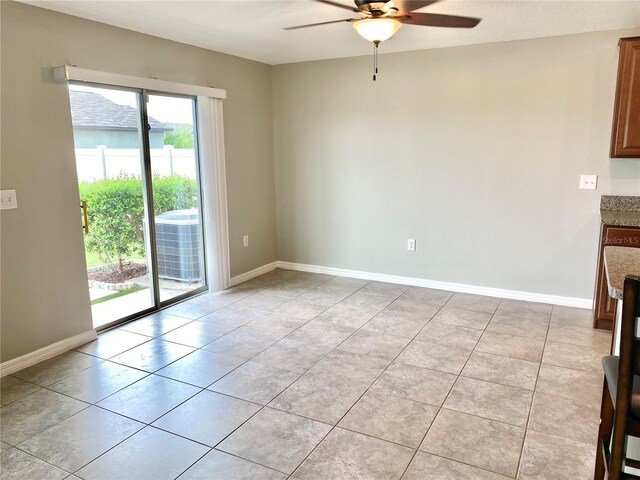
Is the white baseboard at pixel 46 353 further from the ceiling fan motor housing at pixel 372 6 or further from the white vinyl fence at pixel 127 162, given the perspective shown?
the ceiling fan motor housing at pixel 372 6

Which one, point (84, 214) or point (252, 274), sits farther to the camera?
point (252, 274)

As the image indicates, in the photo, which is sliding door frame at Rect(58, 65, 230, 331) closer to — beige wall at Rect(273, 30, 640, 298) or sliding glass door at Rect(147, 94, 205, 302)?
sliding glass door at Rect(147, 94, 205, 302)

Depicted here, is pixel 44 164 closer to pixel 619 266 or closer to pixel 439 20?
pixel 439 20

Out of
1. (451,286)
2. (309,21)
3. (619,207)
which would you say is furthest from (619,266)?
(451,286)

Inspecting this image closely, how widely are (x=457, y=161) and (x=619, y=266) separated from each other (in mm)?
2752

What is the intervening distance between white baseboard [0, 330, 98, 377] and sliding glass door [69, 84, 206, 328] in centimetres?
22

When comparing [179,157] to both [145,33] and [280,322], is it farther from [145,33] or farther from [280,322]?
[280,322]

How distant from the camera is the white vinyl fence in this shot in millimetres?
3432

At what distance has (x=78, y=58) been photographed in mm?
3254

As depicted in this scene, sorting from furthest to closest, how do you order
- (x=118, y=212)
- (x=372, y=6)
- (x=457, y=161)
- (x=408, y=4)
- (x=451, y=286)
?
(x=451, y=286)
(x=457, y=161)
(x=118, y=212)
(x=408, y=4)
(x=372, y=6)

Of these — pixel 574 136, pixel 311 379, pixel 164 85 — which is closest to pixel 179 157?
pixel 164 85

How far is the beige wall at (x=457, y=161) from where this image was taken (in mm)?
3895

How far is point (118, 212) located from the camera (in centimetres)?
373

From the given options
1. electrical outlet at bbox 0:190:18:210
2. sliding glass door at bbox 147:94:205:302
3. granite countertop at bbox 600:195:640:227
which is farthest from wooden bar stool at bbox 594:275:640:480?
sliding glass door at bbox 147:94:205:302
